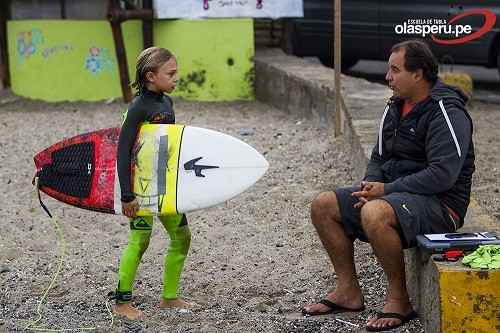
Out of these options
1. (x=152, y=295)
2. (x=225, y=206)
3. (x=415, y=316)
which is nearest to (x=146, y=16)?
(x=225, y=206)

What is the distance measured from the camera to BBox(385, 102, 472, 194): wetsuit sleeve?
4766 mm

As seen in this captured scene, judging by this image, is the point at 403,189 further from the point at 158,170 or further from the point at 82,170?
the point at 82,170

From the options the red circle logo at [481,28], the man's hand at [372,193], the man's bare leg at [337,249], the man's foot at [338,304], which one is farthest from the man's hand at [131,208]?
the red circle logo at [481,28]

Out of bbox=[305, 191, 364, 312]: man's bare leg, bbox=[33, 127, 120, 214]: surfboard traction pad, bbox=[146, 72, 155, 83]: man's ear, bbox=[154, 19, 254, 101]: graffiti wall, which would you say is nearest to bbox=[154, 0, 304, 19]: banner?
bbox=[154, 19, 254, 101]: graffiti wall

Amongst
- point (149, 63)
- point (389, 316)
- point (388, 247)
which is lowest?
point (389, 316)

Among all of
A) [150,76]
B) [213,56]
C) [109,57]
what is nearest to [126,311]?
[150,76]

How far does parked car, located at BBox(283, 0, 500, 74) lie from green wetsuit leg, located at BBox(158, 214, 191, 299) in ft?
23.0

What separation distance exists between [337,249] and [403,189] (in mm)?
480

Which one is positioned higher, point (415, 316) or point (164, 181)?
point (164, 181)

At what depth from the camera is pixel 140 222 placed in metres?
5.29

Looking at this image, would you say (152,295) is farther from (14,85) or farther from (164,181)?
(14,85)

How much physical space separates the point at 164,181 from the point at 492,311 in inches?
69.8

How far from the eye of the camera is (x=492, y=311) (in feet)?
14.2

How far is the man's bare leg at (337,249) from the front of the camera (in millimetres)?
5102
